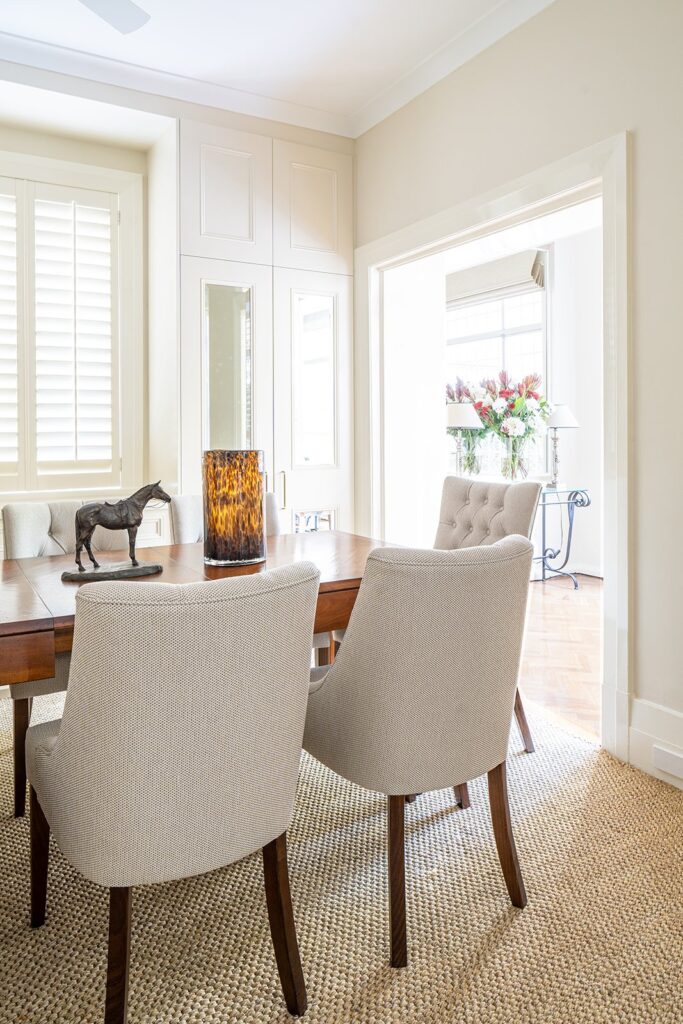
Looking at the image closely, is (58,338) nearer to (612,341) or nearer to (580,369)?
(612,341)

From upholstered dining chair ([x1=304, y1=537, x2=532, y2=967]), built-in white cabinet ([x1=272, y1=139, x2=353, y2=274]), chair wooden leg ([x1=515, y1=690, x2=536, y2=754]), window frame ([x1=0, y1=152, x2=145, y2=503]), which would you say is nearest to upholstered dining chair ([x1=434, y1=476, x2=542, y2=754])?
chair wooden leg ([x1=515, y1=690, x2=536, y2=754])

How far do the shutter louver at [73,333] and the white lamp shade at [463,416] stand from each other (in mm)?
2666

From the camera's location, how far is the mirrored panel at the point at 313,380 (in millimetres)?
3898

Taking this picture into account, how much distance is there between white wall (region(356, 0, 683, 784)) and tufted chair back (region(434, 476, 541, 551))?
1.24ft

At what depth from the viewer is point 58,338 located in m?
3.72

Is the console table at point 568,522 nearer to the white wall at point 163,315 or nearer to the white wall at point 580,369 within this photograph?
the white wall at point 580,369

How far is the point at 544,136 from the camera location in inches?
107

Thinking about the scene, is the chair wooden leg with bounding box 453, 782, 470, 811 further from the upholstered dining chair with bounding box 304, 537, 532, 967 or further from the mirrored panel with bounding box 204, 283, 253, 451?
the mirrored panel with bounding box 204, 283, 253, 451

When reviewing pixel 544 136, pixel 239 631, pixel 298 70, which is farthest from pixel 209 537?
pixel 298 70

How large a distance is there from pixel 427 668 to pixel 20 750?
1423mm

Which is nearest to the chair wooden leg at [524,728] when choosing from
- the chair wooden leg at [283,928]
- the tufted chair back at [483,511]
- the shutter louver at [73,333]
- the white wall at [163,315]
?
the tufted chair back at [483,511]

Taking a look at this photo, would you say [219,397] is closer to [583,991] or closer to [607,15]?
[607,15]

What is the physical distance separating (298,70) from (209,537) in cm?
256

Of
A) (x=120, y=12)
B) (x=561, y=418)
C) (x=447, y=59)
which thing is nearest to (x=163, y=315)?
(x=120, y=12)
